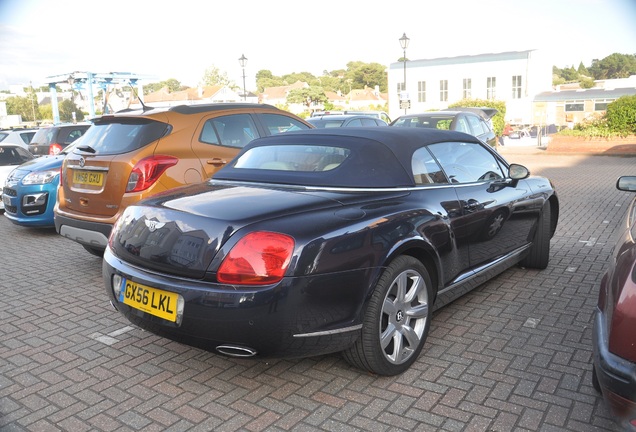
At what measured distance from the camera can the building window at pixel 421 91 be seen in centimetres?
5881

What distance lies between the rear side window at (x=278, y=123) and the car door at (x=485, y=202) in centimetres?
251

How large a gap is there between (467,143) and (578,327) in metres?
1.66

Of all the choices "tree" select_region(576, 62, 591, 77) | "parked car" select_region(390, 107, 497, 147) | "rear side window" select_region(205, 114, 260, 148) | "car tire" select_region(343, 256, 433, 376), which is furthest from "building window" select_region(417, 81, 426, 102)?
"tree" select_region(576, 62, 591, 77)

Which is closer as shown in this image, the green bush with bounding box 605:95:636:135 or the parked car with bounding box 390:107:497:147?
the parked car with bounding box 390:107:497:147

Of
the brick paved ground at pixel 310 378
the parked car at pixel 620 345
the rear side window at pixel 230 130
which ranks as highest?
the rear side window at pixel 230 130

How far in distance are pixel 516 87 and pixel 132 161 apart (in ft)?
180

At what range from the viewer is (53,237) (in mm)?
7656

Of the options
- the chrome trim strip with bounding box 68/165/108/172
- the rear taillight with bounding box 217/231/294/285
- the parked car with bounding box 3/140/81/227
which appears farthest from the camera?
the parked car with bounding box 3/140/81/227

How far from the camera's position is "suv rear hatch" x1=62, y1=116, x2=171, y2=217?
5020 mm

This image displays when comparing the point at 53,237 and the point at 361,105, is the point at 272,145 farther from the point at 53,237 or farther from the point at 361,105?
the point at 361,105

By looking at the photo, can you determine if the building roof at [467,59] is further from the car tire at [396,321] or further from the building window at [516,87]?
the car tire at [396,321]

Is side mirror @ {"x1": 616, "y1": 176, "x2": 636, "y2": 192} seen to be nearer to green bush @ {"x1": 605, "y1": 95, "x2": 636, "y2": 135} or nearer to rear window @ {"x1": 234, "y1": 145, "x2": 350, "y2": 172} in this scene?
rear window @ {"x1": 234, "y1": 145, "x2": 350, "y2": 172}

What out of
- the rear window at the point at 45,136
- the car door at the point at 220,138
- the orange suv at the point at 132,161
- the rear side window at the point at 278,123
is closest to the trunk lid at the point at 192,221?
the orange suv at the point at 132,161

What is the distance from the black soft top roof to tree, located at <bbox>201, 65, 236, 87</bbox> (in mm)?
102058
